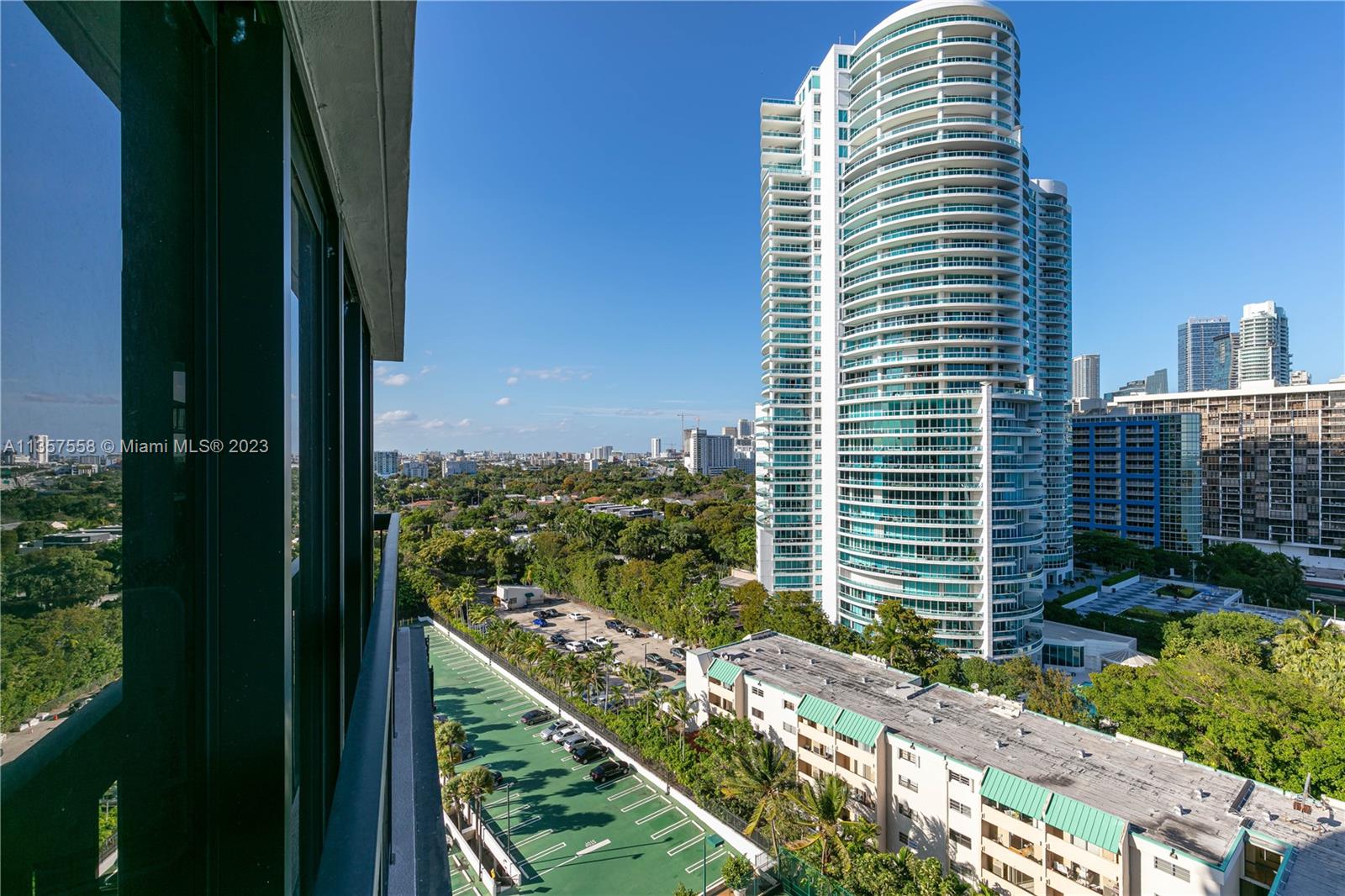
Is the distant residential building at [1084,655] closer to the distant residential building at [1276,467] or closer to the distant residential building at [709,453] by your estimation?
the distant residential building at [1276,467]

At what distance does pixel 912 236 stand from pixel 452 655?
57.1ft

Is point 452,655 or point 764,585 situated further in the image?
point 764,585

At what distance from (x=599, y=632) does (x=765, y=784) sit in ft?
35.5

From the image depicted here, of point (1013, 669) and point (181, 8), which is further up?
point (181, 8)

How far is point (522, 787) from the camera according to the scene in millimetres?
10227

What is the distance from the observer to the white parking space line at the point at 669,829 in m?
9.00

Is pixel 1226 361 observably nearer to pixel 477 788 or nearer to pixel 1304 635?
pixel 1304 635

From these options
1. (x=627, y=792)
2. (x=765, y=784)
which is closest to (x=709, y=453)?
(x=627, y=792)

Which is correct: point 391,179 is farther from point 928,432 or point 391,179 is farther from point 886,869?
point 928,432

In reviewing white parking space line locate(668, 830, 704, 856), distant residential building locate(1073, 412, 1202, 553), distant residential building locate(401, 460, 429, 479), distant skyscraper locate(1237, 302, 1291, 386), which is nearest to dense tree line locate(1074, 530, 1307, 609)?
distant residential building locate(1073, 412, 1202, 553)

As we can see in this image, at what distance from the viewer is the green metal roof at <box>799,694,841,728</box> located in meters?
8.80

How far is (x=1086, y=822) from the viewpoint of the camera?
6301mm

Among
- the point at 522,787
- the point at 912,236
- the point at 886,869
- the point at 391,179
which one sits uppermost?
the point at 912,236

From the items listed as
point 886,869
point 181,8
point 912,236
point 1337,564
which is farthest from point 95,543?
point 1337,564
